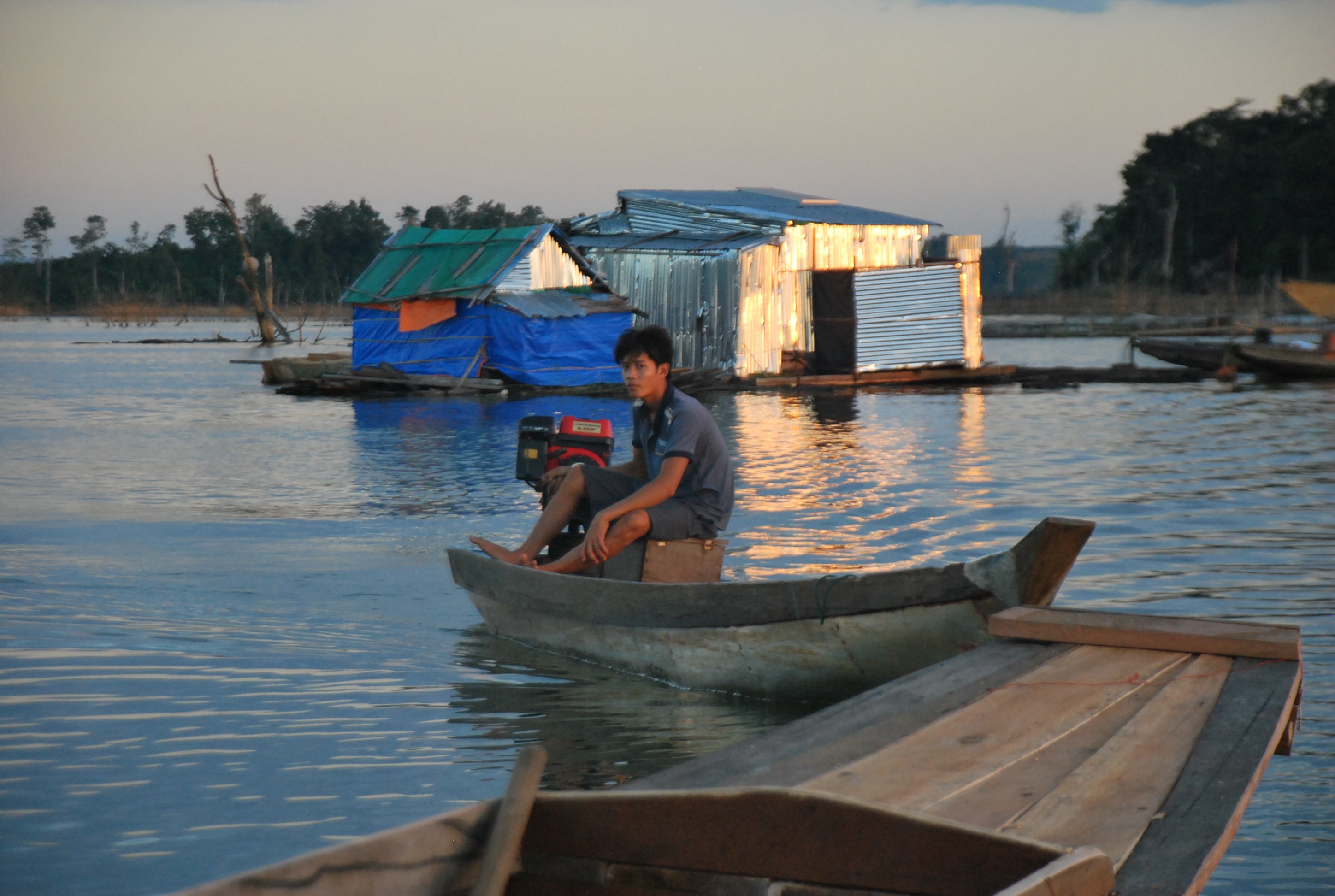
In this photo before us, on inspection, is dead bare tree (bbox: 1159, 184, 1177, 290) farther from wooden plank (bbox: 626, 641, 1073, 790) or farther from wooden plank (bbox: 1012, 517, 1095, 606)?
wooden plank (bbox: 626, 641, 1073, 790)

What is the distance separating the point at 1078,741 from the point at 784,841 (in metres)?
1.44

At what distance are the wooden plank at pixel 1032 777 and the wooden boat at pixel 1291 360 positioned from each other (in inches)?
1074

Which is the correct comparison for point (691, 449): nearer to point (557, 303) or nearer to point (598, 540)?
point (598, 540)

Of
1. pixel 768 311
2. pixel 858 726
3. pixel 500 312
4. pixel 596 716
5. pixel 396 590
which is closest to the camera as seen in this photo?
pixel 858 726

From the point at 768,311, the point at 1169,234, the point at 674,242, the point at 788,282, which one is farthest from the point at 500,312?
the point at 1169,234

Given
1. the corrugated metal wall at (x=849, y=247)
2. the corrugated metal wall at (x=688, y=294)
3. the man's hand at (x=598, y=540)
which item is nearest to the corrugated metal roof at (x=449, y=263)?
the corrugated metal wall at (x=688, y=294)

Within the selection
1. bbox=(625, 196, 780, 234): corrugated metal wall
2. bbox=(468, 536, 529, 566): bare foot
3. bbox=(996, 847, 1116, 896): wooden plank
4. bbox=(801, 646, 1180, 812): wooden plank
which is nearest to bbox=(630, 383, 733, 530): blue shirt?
bbox=(468, 536, 529, 566): bare foot

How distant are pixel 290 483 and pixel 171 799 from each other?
31.7 feet

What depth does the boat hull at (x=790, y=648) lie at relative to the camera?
5316 mm

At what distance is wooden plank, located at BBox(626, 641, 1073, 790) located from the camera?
3.52 meters

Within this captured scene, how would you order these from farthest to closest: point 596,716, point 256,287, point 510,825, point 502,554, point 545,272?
point 256,287
point 545,272
point 502,554
point 596,716
point 510,825

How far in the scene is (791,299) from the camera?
29.1 m

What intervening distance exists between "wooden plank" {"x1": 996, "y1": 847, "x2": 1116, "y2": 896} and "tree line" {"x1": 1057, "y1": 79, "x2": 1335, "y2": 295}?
55.6 metres

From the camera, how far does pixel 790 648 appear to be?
572 cm
